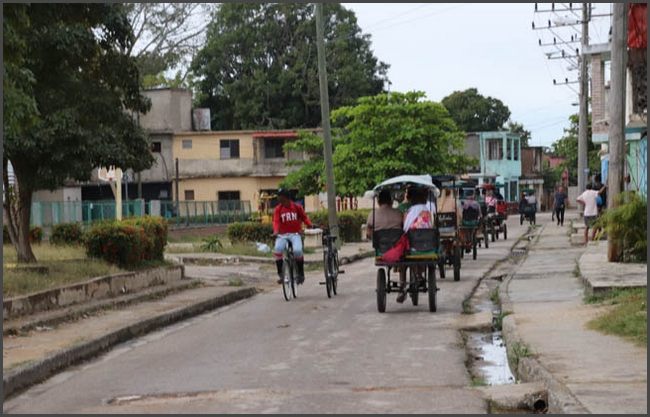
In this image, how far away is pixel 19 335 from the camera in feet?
45.9

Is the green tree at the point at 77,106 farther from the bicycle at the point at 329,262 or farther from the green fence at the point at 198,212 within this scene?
the green fence at the point at 198,212

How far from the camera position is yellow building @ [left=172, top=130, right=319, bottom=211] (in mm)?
70875

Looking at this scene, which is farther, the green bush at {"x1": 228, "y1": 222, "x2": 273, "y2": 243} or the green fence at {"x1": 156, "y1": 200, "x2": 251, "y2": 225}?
the green fence at {"x1": 156, "y1": 200, "x2": 251, "y2": 225}

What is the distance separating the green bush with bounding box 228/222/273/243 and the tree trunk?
15.7 metres

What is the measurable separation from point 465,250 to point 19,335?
18515mm

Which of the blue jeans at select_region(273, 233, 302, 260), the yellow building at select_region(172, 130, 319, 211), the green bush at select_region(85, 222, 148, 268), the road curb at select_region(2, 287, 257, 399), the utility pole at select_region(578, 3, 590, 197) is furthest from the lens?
the yellow building at select_region(172, 130, 319, 211)

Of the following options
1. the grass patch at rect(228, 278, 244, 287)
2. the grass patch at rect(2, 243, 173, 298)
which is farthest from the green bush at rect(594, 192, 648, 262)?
the grass patch at rect(2, 243, 173, 298)

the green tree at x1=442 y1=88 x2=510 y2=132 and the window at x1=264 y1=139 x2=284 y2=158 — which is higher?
the green tree at x1=442 y1=88 x2=510 y2=132

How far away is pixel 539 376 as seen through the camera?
32.9 feet

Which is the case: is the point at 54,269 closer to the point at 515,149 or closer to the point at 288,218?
the point at 288,218

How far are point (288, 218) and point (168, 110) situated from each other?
5136 cm

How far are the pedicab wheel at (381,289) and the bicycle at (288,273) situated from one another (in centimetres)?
284

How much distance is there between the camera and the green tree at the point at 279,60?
71.0 metres

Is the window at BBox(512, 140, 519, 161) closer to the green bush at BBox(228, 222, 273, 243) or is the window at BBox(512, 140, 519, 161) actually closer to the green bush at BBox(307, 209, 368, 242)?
the green bush at BBox(307, 209, 368, 242)
